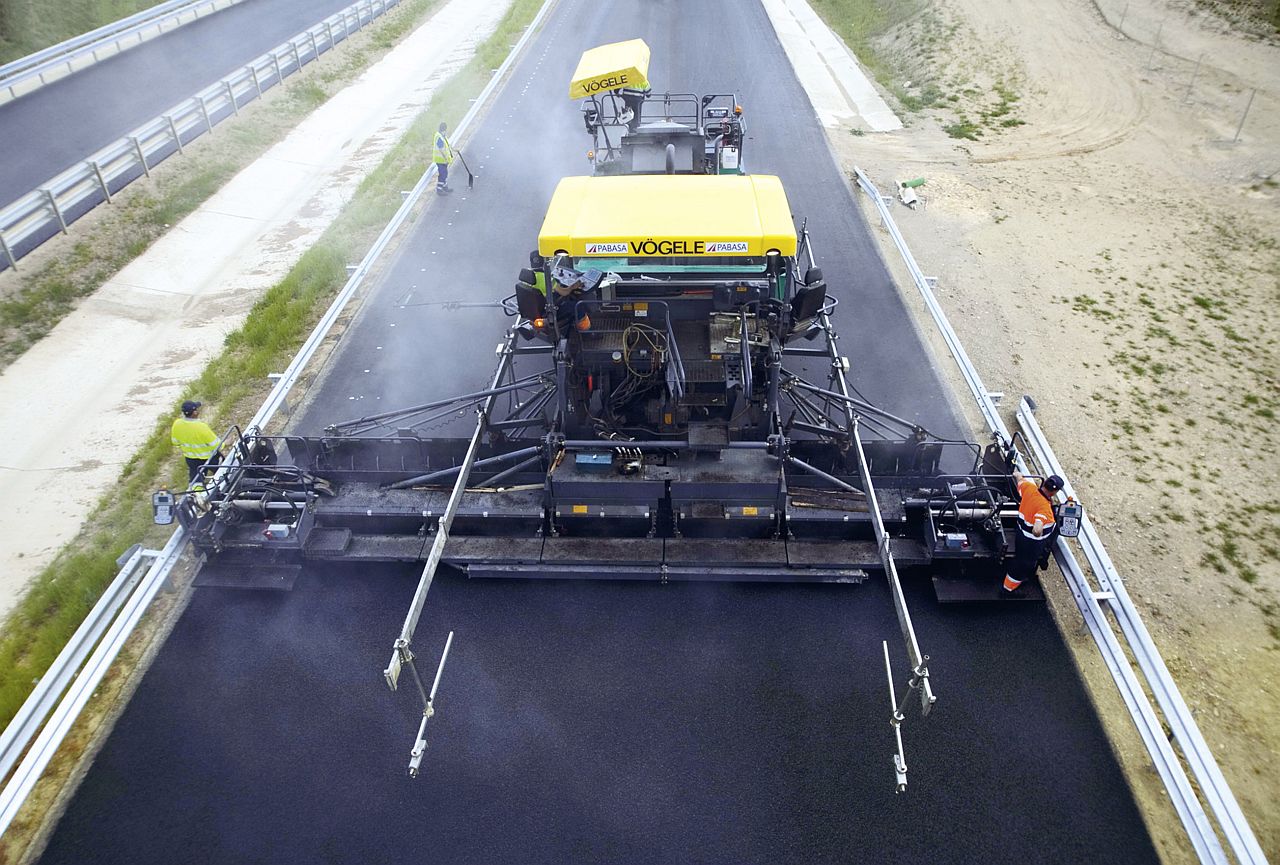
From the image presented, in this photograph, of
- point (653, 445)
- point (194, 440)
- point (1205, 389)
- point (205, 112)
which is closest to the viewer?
point (653, 445)

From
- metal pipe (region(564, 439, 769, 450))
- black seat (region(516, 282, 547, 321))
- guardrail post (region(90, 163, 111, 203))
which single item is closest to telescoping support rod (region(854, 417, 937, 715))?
metal pipe (region(564, 439, 769, 450))

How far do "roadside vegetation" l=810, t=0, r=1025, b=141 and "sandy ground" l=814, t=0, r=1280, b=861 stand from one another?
0.12 meters

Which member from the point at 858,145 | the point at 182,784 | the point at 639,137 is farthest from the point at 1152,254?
the point at 182,784

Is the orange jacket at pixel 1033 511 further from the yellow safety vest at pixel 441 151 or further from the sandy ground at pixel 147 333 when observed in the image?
the yellow safety vest at pixel 441 151

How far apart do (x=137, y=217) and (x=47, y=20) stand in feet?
54.5

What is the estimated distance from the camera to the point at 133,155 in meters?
17.2

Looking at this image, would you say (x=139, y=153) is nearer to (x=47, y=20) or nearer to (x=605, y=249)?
(x=605, y=249)

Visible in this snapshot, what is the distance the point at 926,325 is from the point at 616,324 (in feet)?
20.3

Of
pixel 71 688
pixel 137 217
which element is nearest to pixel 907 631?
pixel 71 688

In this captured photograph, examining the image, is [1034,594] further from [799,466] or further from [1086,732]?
[799,466]

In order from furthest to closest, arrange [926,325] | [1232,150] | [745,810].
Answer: [1232,150], [926,325], [745,810]

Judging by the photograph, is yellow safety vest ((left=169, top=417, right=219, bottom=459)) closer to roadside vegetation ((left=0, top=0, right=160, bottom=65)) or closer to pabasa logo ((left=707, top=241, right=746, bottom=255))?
pabasa logo ((left=707, top=241, right=746, bottom=255))

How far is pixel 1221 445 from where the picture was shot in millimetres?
10328

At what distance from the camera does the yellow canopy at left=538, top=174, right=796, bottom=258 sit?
7.71 m
